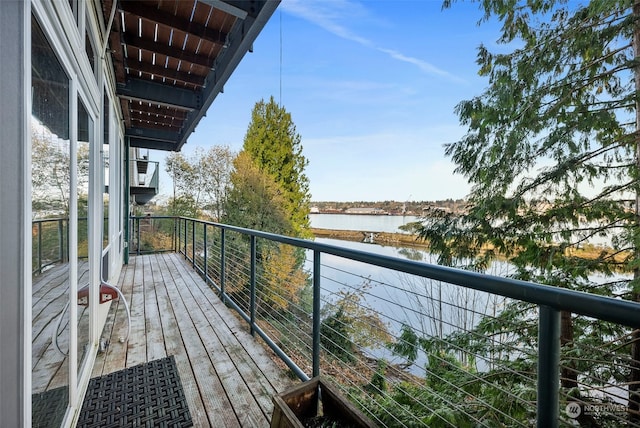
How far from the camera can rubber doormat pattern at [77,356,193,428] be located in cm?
153

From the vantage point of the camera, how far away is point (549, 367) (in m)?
0.72

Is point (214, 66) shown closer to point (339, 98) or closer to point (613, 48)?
point (613, 48)

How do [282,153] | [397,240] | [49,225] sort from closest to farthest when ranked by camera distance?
[49,225]
[397,240]
[282,153]

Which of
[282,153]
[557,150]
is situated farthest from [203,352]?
[282,153]

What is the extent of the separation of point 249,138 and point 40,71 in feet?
Answer: 45.1

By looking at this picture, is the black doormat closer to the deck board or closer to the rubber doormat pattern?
the rubber doormat pattern

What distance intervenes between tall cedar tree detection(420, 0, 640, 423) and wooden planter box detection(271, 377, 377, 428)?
9.56 feet

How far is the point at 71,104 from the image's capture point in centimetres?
136

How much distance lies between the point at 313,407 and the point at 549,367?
95 centimetres

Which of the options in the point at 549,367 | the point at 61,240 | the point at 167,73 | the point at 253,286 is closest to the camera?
the point at 549,367

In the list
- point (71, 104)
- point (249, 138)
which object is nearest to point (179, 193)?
point (249, 138)

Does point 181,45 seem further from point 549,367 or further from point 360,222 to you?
point 360,222

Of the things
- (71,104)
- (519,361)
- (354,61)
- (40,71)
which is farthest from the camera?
(354,61)

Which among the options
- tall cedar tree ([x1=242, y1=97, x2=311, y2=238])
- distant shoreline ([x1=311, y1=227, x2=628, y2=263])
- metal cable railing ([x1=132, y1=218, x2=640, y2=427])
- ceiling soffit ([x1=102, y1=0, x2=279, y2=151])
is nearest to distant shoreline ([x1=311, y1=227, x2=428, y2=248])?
distant shoreline ([x1=311, y1=227, x2=628, y2=263])
